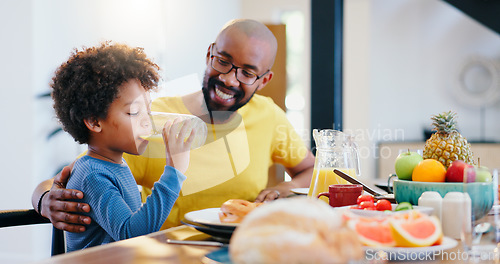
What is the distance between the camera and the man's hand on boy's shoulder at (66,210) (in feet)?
3.89

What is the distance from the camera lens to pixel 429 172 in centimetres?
103

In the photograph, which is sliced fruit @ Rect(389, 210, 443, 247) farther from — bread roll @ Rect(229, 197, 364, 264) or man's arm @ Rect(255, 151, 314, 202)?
man's arm @ Rect(255, 151, 314, 202)

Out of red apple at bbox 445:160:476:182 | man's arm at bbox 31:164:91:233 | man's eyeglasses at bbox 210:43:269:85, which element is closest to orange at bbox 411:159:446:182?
red apple at bbox 445:160:476:182

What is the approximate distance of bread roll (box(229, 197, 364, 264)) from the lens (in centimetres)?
54

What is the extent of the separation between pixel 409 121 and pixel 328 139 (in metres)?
4.83

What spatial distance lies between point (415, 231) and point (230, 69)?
3.77 ft

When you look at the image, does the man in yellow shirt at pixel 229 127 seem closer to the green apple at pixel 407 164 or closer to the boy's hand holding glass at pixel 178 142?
the boy's hand holding glass at pixel 178 142

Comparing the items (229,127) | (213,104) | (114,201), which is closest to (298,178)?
(229,127)

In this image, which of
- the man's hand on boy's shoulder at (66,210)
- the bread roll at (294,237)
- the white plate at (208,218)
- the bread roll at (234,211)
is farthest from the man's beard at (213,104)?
the bread roll at (294,237)

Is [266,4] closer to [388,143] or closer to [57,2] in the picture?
[388,143]

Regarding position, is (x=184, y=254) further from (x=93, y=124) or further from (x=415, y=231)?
(x=93, y=124)

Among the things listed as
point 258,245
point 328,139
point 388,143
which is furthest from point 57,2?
point 388,143

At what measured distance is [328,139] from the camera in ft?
4.00

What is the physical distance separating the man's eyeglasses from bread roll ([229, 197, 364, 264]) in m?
1.23
